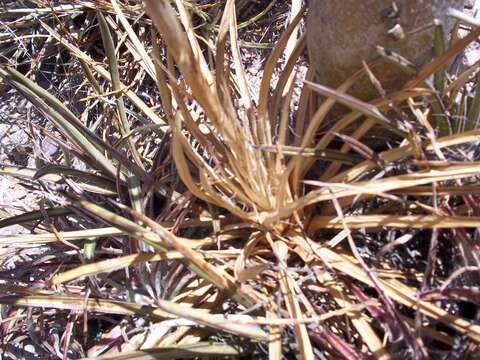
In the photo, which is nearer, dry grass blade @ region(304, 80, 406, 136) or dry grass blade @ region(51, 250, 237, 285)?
dry grass blade @ region(304, 80, 406, 136)

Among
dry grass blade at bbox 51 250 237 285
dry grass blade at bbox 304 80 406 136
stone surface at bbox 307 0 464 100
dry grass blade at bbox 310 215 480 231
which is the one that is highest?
stone surface at bbox 307 0 464 100

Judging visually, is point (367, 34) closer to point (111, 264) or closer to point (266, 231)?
point (266, 231)

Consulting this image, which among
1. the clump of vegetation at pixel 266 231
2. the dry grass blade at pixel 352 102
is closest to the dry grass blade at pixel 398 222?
the clump of vegetation at pixel 266 231

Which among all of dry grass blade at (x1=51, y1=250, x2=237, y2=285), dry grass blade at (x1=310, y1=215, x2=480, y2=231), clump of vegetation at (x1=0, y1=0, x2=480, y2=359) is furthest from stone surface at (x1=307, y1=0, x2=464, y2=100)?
dry grass blade at (x1=51, y1=250, x2=237, y2=285)

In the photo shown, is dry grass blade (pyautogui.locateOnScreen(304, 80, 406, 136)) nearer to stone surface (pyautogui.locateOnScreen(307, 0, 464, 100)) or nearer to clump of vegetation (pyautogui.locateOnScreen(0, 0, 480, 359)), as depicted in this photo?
clump of vegetation (pyautogui.locateOnScreen(0, 0, 480, 359))

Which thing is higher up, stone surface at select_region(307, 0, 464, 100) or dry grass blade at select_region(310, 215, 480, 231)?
stone surface at select_region(307, 0, 464, 100)

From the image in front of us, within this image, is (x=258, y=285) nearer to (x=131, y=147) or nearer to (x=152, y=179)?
(x=152, y=179)
